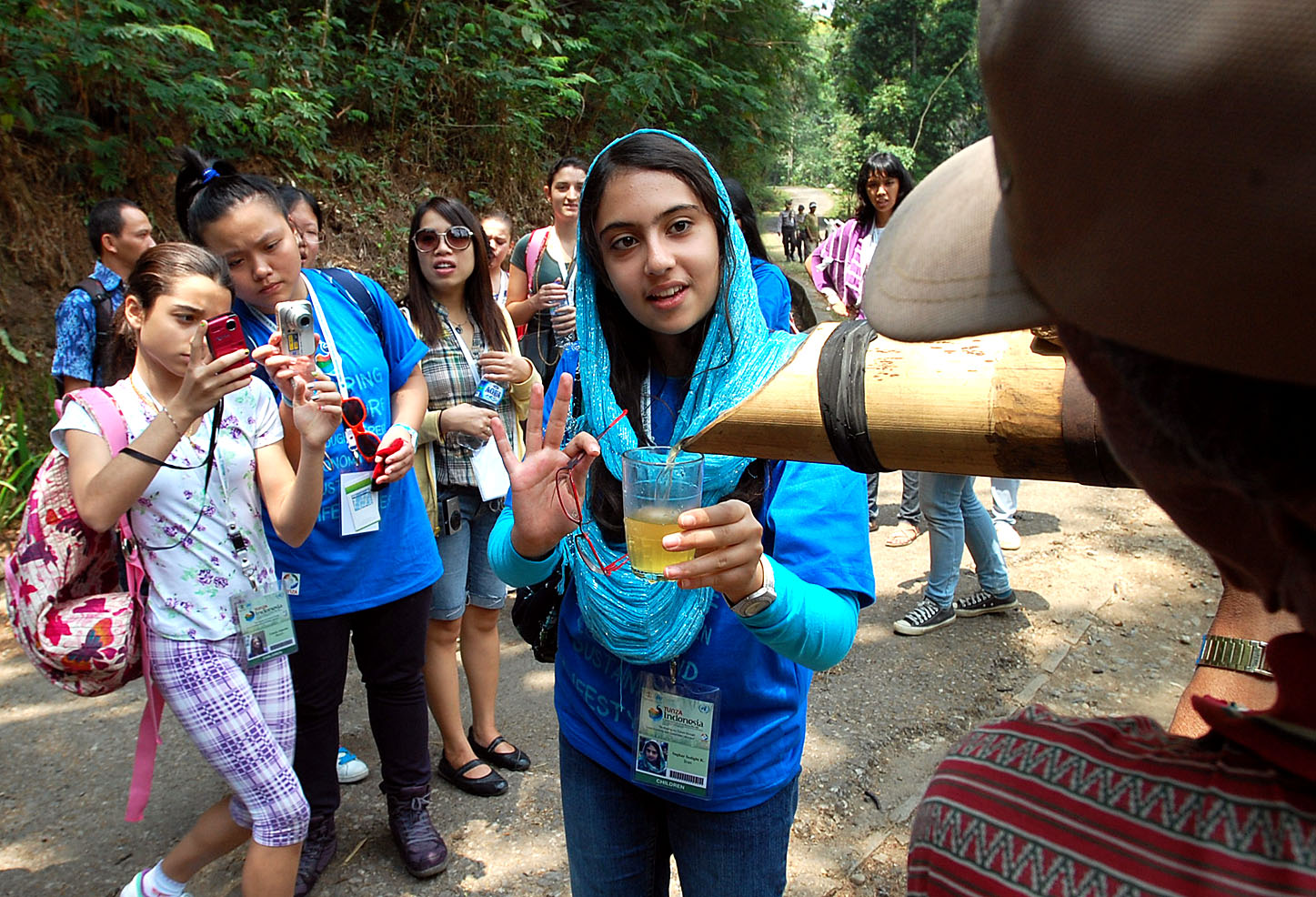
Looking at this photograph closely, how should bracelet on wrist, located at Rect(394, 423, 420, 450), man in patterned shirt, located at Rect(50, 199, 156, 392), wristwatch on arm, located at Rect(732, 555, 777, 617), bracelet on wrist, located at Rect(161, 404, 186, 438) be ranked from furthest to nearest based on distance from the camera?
1. man in patterned shirt, located at Rect(50, 199, 156, 392)
2. bracelet on wrist, located at Rect(394, 423, 420, 450)
3. bracelet on wrist, located at Rect(161, 404, 186, 438)
4. wristwatch on arm, located at Rect(732, 555, 777, 617)

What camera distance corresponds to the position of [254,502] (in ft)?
8.87

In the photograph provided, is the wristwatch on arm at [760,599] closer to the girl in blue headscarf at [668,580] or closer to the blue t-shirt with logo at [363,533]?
the girl in blue headscarf at [668,580]

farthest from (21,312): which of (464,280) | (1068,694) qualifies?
(1068,694)

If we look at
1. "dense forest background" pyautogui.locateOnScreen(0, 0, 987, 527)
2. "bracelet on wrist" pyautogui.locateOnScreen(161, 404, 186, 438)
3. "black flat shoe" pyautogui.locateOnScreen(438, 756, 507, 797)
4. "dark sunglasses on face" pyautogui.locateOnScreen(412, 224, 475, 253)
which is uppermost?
"dense forest background" pyautogui.locateOnScreen(0, 0, 987, 527)

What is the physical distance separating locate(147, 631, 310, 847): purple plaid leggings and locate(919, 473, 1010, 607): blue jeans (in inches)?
128

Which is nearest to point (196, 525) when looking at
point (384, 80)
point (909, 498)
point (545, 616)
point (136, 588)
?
point (136, 588)

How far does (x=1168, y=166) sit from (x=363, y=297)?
9.71 ft

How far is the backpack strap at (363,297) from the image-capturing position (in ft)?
10.2

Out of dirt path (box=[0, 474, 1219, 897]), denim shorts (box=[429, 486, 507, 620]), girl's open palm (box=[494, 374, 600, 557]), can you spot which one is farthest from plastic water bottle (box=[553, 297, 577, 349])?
girl's open palm (box=[494, 374, 600, 557])

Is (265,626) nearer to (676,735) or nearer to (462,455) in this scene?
(462,455)

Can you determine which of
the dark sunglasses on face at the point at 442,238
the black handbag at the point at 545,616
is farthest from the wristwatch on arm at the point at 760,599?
the dark sunglasses on face at the point at 442,238

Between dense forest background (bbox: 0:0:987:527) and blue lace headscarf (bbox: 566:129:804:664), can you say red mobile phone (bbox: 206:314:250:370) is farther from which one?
dense forest background (bbox: 0:0:987:527)

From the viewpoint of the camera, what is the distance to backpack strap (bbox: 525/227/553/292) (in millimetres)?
5188

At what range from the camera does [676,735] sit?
1.81 metres
